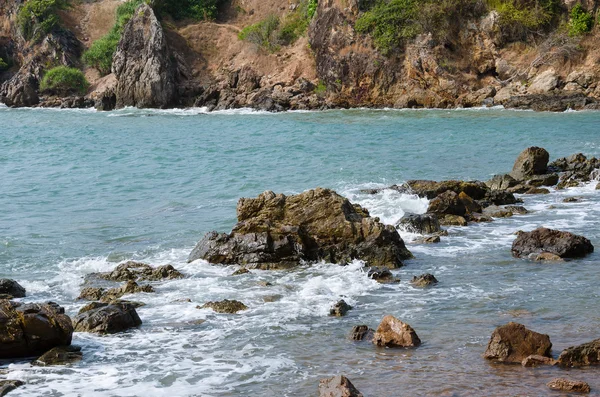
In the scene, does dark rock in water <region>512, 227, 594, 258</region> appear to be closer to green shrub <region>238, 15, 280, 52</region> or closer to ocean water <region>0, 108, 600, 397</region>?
ocean water <region>0, 108, 600, 397</region>

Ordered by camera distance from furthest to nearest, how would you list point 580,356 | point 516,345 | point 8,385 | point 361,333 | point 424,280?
Answer: point 424,280
point 361,333
point 516,345
point 580,356
point 8,385

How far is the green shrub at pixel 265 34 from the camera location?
5292 cm

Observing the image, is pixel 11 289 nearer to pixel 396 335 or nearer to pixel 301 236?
pixel 301 236

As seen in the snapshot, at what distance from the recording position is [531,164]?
21203mm

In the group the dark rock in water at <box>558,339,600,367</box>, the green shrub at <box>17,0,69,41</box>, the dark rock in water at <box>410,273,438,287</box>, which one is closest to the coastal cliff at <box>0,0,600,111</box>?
the green shrub at <box>17,0,69,41</box>

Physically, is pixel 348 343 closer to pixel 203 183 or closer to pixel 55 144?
pixel 203 183

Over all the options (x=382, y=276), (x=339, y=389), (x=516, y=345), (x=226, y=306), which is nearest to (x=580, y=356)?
(x=516, y=345)

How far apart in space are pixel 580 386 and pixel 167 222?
11.8m

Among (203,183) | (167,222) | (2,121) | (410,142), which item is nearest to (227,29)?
(2,121)

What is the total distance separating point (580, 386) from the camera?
7141 millimetres

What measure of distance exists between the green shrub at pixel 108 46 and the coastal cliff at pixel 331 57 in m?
0.18

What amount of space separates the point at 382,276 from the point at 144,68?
4210cm

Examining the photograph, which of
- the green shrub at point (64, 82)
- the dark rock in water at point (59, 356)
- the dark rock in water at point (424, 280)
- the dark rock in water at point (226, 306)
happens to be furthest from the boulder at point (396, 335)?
the green shrub at point (64, 82)

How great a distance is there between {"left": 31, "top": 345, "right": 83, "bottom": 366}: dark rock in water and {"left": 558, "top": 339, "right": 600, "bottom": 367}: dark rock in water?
17.8ft
